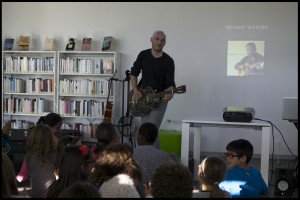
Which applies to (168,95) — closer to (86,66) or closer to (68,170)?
(68,170)

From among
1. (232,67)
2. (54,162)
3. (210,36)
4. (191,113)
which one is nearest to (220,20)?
(210,36)

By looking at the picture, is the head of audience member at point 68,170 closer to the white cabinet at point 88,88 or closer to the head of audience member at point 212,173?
the head of audience member at point 212,173

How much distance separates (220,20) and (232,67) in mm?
807

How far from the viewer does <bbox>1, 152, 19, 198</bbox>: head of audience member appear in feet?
6.70

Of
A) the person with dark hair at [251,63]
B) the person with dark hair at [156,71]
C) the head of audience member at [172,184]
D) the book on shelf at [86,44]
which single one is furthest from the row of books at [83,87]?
the head of audience member at [172,184]

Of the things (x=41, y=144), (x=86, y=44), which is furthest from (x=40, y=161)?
(x=86, y=44)

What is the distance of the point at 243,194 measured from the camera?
305cm

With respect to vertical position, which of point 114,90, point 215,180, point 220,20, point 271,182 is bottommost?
point 271,182

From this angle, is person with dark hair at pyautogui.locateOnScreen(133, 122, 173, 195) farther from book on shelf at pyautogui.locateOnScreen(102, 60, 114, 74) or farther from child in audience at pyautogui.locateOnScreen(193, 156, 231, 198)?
book on shelf at pyautogui.locateOnScreen(102, 60, 114, 74)

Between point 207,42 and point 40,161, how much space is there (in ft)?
15.5

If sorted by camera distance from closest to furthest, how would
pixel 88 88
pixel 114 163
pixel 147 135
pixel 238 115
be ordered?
1. pixel 114 163
2. pixel 147 135
3. pixel 238 115
4. pixel 88 88

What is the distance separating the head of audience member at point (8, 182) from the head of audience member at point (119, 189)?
49cm

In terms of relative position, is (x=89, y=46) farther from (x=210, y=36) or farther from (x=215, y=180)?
(x=215, y=180)

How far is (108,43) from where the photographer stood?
754cm
